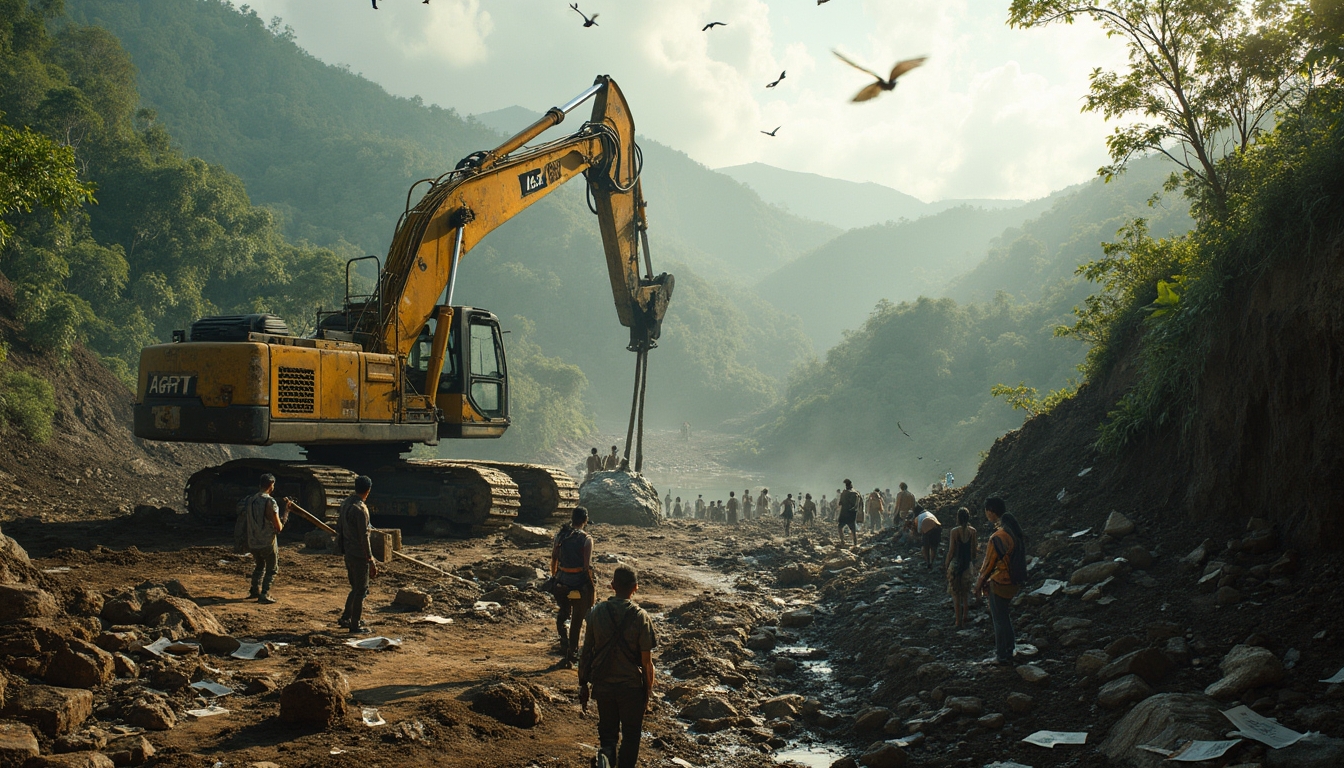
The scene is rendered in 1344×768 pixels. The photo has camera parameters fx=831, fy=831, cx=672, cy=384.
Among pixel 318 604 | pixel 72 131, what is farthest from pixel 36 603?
pixel 72 131

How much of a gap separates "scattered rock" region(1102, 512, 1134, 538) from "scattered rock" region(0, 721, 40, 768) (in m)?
9.37

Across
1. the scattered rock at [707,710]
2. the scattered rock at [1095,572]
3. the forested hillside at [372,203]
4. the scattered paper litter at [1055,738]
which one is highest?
the forested hillside at [372,203]

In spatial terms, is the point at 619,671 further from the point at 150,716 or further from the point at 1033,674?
the point at 1033,674

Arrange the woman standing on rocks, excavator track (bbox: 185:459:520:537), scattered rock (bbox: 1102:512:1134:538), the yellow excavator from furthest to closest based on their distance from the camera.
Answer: excavator track (bbox: 185:459:520:537) → the yellow excavator → the woman standing on rocks → scattered rock (bbox: 1102:512:1134:538)

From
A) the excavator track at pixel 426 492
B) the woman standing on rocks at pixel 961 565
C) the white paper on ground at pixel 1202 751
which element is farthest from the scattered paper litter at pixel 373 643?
the white paper on ground at pixel 1202 751

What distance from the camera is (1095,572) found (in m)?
8.40

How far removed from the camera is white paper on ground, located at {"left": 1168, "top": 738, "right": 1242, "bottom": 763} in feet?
15.7

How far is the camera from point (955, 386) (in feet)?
227

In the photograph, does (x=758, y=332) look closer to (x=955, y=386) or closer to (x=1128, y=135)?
(x=955, y=386)

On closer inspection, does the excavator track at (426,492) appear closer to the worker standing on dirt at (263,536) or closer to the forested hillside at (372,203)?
the worker standing on dirt at (263,536)

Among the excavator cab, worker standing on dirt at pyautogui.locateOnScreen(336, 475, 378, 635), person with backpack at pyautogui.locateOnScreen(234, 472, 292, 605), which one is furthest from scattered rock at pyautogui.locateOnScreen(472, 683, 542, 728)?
the excavator cab

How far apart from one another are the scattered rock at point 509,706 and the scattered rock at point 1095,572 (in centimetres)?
566

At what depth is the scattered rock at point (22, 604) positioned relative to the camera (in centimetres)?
568

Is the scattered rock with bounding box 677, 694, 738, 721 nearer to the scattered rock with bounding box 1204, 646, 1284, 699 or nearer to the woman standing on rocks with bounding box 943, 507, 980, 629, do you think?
the woman standing on rocks with bounding box 943, 507, 980, 629
